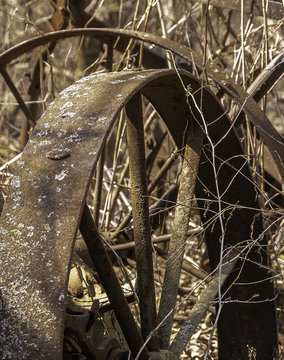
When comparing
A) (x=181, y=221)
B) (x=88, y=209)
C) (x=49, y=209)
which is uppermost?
(x=49, y=209)

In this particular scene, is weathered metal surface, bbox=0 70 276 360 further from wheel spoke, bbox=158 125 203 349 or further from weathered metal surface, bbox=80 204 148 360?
wheel spoke, bbox=158 125 203 349

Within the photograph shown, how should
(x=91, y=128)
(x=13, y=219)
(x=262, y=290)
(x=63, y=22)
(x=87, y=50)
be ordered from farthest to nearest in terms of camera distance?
(x=87, y=50) → (x=63, y=22) → (x=262, y=290) → (x=91, y=128) → (x=13, y=219)

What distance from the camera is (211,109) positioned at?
9.64 feet

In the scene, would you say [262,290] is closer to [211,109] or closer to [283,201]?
[211,109]

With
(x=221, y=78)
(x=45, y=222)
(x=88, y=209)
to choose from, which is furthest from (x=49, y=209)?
(x=221, y=78)

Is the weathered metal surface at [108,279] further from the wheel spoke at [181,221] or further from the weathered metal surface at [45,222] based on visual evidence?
the wheel spoke at [181,221]

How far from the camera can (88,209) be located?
2.09 meters

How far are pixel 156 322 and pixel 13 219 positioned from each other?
0.94 m

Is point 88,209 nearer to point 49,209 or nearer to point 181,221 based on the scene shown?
point 49,209

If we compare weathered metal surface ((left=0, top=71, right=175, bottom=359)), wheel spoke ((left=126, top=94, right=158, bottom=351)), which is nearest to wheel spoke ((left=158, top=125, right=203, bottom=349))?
wheel spoke ((left=126, top=94, right=158, bottom=351))

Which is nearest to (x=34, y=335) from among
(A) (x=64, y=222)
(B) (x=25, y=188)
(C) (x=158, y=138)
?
(A) (x=64, y=222)

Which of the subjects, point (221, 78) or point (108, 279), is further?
point (221, 78)

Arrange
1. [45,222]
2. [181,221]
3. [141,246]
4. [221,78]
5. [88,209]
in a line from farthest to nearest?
1. [221,78]
2. [181,221]
3. [141,246]
4. [88,209]
5. [45,222]

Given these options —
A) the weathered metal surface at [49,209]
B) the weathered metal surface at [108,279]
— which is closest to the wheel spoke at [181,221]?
the weathered metal surface at [108,279]
